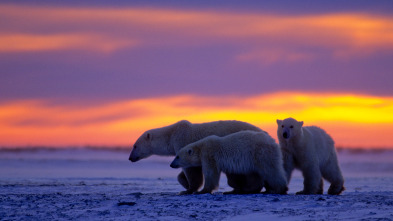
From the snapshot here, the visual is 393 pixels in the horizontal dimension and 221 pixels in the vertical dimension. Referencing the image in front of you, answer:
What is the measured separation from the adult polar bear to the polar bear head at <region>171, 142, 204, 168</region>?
51 centimetres

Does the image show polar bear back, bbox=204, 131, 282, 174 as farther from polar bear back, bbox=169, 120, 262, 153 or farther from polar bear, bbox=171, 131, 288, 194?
polar bear back, bbox=169, 120, 262, 153

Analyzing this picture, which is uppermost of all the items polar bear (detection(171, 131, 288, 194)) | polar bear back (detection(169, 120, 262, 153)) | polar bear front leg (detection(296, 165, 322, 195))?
polar bear back (detection(169, 120, 262, 153))

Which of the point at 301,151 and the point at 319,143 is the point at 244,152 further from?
the point at 319,143

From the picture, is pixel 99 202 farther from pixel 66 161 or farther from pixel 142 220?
pixel 66 161

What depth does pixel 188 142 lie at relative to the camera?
11.0 meters

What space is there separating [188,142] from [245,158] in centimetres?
180

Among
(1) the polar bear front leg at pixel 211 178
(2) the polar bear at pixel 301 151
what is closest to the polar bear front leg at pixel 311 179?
(2) the polar bear at pixel 301 151

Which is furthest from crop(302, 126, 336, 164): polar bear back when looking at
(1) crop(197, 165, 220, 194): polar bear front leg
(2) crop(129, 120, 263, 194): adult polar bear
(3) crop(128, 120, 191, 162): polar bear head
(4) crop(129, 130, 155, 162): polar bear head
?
(4) crop(129, 130, 155, 162): polar bear head

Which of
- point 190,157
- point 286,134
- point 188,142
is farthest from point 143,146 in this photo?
point 286,134

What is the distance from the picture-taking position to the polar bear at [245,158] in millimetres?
9375

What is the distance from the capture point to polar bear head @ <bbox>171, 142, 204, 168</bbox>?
989cm

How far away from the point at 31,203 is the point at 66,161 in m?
17.2

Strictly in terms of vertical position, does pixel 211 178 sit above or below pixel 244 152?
below

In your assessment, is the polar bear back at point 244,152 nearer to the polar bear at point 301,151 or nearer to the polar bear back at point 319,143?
the polar bear at point 301,151
